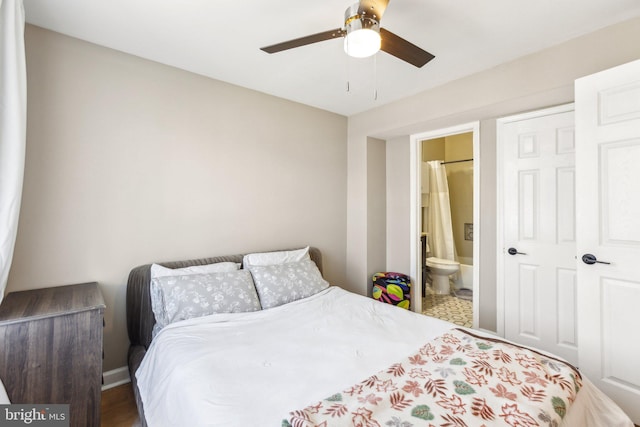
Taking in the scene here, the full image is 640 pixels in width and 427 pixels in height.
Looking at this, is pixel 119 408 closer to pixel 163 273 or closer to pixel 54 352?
pixel 54 352

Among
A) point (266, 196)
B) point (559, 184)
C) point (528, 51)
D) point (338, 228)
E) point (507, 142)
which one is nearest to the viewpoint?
point (528, 51)

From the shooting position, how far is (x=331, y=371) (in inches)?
55.8

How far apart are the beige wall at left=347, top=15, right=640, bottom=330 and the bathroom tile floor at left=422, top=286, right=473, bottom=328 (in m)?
0.59

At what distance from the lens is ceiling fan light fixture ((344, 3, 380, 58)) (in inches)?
54.4

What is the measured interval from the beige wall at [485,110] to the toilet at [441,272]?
113 centimetres

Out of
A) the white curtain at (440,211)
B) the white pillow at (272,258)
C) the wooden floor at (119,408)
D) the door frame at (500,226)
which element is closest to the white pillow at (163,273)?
the white pillow at (272,258)

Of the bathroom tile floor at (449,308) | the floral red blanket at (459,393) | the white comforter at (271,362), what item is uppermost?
the floral red blanket at (459,393)

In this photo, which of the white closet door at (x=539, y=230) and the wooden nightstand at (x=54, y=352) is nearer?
the wooden nightstand at (x=54, y=352)

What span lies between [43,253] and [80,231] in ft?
0.77

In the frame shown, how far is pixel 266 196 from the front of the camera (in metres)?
3.03

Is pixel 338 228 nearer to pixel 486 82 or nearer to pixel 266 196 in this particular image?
pixel 266 196

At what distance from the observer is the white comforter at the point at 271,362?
121 centimetres

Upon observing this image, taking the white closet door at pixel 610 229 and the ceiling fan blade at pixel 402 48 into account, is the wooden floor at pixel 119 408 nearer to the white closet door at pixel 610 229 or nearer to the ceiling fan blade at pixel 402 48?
the ceiling fan blade at pixel 402 48

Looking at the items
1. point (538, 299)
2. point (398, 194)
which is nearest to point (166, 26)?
point (398, 194)
